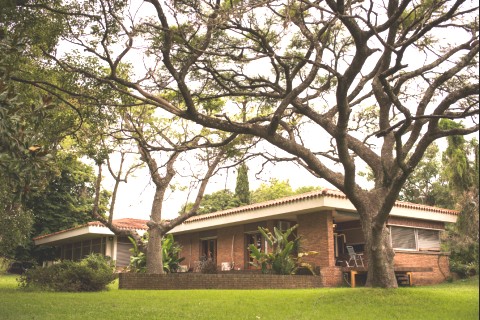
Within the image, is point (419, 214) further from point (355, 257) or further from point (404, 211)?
point (355, 257)

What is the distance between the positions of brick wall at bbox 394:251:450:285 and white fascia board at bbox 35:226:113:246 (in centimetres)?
1641

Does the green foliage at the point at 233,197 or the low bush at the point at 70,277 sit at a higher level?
the green foliage at the point at 233,197

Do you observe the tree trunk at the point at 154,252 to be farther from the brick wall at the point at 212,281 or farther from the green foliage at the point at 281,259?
the green foliage at the point at 281,259

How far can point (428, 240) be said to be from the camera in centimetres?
2164

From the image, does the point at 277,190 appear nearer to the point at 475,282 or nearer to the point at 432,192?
the point at 432,192

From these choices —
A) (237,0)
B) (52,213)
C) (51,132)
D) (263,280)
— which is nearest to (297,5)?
(237,0)

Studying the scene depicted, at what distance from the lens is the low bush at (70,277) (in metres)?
15.0

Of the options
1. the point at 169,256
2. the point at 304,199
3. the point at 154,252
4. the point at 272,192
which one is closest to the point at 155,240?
the point at 154,252

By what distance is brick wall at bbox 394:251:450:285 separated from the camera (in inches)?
780

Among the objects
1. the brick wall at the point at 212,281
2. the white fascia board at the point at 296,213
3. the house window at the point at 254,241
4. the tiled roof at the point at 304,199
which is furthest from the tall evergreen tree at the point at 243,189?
the brick wall at the point at 212,281

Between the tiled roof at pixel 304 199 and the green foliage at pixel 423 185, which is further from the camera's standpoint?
the green foliage at pixel 423 185

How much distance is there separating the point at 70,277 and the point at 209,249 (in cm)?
1101

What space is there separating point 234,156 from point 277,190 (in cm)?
3705

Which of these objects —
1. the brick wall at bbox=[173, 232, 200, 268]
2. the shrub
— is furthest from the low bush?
the brick wall at bbox=[173, 232, 200, 268]
